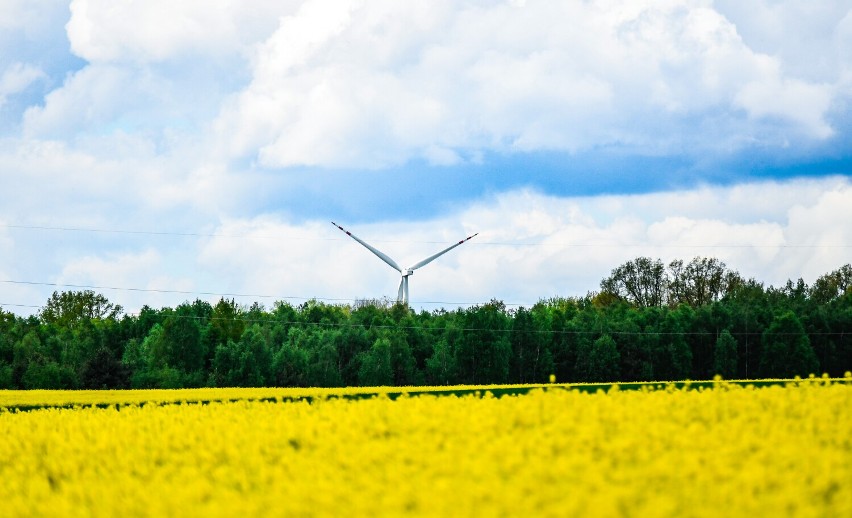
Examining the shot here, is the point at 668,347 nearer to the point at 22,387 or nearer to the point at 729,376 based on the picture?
the point at 729,376

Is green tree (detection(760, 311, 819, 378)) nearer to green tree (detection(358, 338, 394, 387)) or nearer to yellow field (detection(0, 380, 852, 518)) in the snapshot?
green tree (detection(358, 338, 394, 387))

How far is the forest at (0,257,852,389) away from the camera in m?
68.2

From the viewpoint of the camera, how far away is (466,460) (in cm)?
848

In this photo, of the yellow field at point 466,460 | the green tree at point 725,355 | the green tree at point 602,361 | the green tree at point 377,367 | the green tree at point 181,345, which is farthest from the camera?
the green tree at point 725,355

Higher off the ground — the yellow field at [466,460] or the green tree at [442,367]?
the green tree at [442,367]

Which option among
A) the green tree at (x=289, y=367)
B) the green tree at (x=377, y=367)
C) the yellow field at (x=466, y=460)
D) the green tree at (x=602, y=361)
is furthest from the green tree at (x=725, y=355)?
the yellow field at (x=466, y=460)

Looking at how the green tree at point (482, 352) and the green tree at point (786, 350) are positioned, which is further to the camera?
the green tree at point (786, 350)

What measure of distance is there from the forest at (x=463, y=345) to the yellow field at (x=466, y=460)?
5493cm

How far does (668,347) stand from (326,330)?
2704 cm

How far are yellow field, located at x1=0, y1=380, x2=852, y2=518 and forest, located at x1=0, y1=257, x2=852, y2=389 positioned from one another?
54.9 metres

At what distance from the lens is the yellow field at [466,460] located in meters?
7.35

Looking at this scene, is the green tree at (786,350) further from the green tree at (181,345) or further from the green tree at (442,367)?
the green tree at (181,345)

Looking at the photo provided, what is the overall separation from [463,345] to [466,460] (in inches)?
2515

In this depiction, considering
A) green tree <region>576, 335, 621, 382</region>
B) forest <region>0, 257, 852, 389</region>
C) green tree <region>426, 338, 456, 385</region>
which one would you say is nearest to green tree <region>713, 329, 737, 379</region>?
forest <region>0, 257, 852, 389</region>
